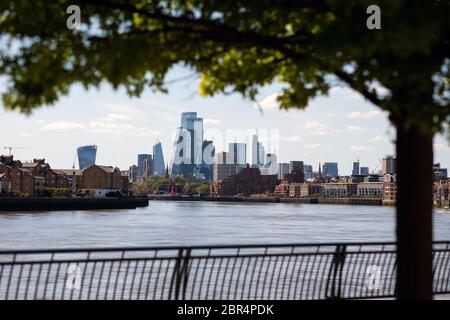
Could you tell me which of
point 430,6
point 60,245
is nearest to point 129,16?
point 430,6

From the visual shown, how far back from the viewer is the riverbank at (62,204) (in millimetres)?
142625

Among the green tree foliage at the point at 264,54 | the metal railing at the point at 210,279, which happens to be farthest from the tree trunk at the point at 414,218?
the metal railing at the point at 210,279

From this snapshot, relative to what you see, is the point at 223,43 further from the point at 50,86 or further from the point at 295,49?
the point at 50,86

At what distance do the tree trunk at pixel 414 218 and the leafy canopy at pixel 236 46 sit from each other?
44 cm

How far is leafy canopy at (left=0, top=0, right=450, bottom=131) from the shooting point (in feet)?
27.5

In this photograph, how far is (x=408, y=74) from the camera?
8.45 metres

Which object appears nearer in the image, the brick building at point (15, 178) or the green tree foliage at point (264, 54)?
the green tree foliage at point (264, 54)

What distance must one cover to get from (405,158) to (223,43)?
292 centimetres

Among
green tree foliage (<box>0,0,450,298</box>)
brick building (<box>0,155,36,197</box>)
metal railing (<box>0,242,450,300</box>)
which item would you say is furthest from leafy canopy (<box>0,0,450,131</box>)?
brick building (<box>0,155,36,197</box>)

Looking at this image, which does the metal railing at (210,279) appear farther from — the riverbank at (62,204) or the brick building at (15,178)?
the brick building at (15,178)

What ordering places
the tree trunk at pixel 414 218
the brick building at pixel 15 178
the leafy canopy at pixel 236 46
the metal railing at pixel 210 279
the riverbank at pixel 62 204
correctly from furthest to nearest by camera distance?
the brick building at pixel 15 178
the riverbank at pixel 62 204
the metal railing at pixel 210 279
the tree trunk at pixel 414 218
the leafy canopy at pixel 236 46

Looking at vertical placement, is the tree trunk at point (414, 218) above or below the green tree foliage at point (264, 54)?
below

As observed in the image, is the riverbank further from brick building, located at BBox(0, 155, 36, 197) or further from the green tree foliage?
Result: the green tree foliage

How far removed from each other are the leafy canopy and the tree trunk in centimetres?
44
